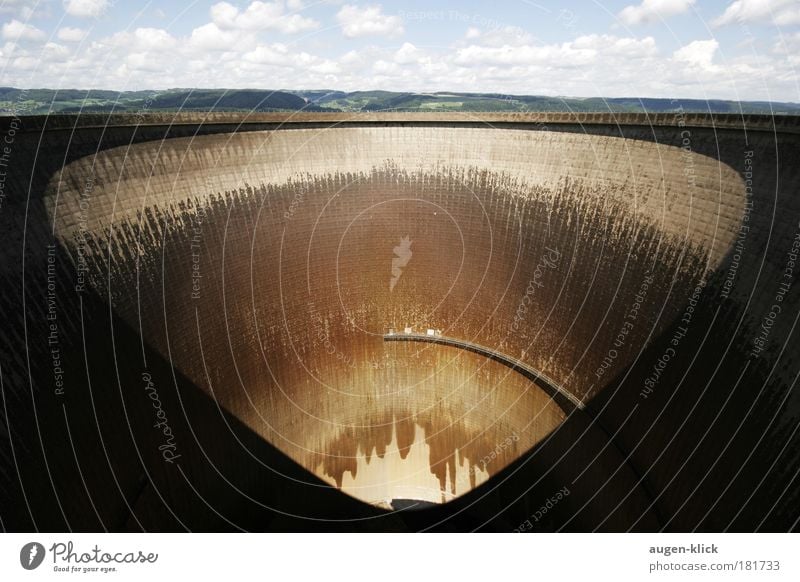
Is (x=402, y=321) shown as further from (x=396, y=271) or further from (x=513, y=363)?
(x=513, y=363)

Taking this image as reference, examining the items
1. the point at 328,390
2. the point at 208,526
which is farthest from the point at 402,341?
the point at 208,526

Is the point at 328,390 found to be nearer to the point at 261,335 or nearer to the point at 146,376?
the point at 261,335

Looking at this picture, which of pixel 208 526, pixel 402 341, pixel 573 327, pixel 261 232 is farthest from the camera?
pixel 402 341

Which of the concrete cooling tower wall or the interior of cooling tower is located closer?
the concrete cooling tower wall

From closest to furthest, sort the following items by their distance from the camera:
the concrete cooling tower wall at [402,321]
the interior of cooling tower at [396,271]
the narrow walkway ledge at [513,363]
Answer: the concrete cooling tower wall at [402,321]
the interior of cooling tower at [396,271]
the narrow walkway ledge at [513,363]

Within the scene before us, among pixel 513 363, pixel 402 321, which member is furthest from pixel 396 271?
pixel 513 363
